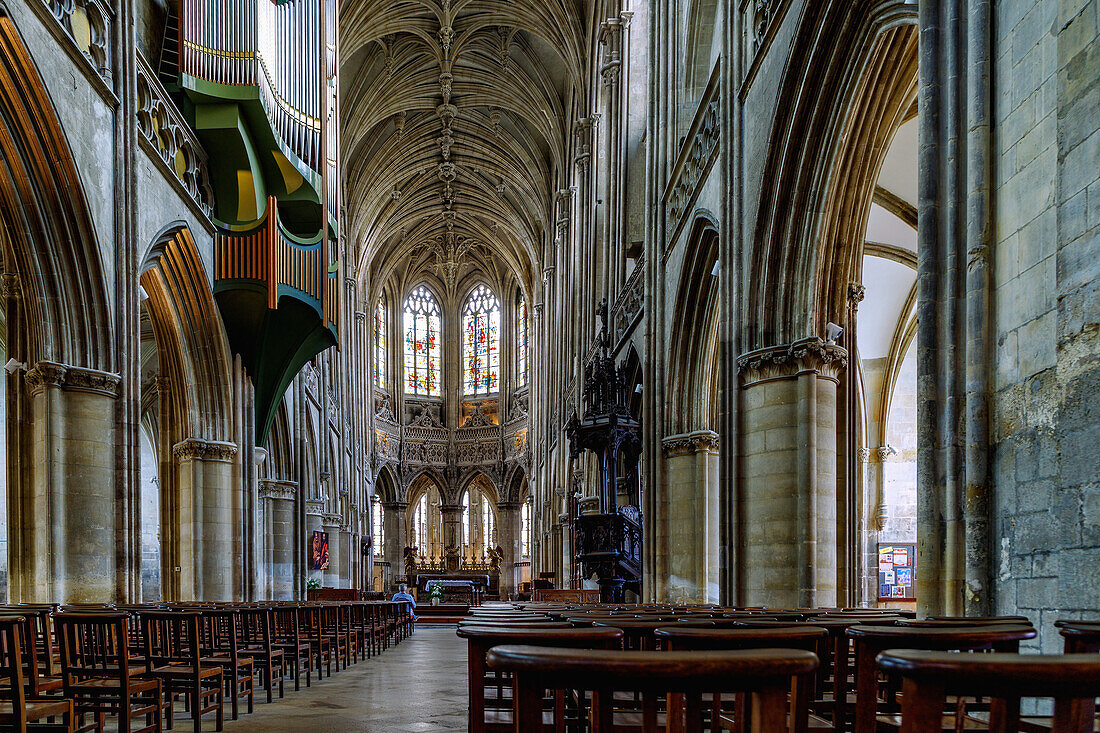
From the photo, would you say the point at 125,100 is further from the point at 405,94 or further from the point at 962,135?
the point at 405,94

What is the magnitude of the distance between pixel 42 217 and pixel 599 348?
40.2ft

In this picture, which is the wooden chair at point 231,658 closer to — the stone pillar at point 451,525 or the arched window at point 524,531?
the arched window at point 524,531

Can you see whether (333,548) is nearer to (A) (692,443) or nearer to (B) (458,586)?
(B) (458,586)

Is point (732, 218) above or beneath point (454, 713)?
above

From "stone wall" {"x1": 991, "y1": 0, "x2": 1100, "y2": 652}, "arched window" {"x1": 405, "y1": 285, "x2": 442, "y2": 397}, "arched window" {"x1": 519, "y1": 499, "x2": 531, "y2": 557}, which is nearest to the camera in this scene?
"stone wall" {"x1": 991, "y1": 0, "x2": 1100, "y2": 652}

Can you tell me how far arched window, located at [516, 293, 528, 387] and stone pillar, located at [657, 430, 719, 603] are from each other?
25.6 m

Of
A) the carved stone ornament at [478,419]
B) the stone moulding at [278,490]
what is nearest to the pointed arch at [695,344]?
the stone moulding at [278,490]

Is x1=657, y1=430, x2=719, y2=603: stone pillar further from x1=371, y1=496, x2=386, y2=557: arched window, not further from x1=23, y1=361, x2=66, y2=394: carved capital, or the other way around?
x1=371, y1=496, x2=386, y2=557: arched window

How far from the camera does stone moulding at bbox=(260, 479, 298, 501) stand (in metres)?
18.2

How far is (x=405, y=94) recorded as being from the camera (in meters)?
28.3

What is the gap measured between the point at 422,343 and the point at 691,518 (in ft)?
94.4

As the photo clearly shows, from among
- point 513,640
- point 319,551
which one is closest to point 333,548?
point 319,551

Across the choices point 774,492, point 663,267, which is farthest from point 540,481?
point 774,492

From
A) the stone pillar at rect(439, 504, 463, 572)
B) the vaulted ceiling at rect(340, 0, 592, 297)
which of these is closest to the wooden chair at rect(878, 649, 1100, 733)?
the vaulted ceiling at rect(340, 0, 592, 297)
